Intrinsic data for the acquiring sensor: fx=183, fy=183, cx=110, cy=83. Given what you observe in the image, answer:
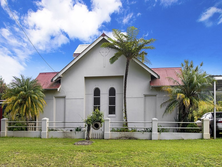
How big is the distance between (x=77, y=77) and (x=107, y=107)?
3415 mm

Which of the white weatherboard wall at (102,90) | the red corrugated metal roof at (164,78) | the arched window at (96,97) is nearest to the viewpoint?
the red corrugated metal roof at (164,78)

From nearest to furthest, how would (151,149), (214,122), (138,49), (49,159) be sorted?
Answer: (49,159), (151,149), (214,122), (138,49)

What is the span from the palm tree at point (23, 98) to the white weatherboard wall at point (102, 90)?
1.84 m

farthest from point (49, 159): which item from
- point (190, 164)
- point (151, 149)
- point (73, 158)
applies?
point (190, 164)

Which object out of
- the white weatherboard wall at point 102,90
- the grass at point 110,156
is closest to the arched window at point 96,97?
the white weatherboard wall at point 102,90

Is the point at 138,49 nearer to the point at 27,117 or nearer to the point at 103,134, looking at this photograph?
the point at 103,134

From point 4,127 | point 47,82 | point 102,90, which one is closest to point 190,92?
point 102,90

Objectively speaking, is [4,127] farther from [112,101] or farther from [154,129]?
[154,129]

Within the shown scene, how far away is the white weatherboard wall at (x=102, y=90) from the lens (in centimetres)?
1395

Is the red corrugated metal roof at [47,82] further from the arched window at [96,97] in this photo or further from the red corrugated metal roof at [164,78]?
the red corrugated metal roof at [164,78]

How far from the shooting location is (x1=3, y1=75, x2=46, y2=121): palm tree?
1270cm

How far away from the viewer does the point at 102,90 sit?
1484 centimetres

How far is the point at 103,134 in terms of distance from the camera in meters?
12.0

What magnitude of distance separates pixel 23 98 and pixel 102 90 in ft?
19.2
